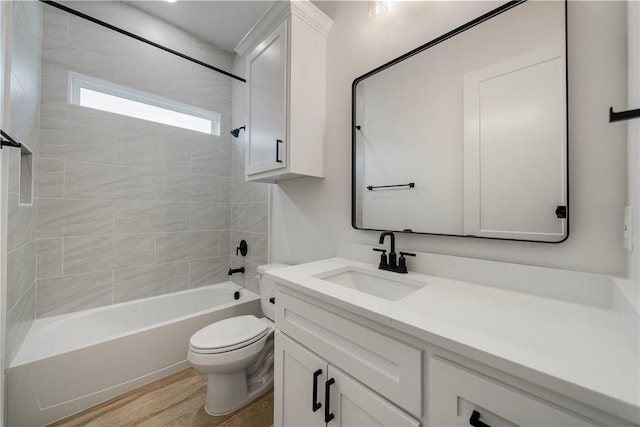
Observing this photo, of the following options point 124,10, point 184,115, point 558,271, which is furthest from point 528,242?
point 124,10

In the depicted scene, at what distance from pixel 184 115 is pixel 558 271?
2.95 meters

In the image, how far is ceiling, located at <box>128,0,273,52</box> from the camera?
197 cm

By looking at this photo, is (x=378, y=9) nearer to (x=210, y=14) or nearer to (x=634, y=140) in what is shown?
(x=634, y=140)

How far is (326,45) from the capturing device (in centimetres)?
159

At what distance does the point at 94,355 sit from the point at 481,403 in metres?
2.07

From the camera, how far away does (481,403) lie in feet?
1.67

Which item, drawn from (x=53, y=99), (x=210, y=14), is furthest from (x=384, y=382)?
(x=210, y=14)

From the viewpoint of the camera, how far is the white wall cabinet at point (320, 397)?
2.29 feet

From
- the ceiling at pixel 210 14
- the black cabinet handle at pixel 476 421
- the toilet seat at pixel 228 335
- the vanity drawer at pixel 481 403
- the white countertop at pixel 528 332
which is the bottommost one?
the toilet seat at pixel 228 335

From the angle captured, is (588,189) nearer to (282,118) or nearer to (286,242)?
(282,118)

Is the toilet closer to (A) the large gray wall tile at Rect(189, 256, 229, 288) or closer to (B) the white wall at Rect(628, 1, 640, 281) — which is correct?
(A) the large gray wall tile at Rect(189, 256, 229, 288)

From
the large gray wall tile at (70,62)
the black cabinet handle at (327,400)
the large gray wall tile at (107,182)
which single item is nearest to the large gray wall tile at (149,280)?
the large gray wall tile at (107,182)

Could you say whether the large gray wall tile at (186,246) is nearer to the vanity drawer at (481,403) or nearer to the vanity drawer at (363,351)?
the vanity drawer at (363,351)

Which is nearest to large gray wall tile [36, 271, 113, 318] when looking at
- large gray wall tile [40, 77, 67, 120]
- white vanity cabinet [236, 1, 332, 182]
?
large gray wall tile [40, 77, 67, 120]
